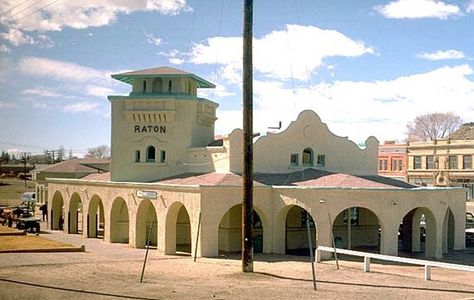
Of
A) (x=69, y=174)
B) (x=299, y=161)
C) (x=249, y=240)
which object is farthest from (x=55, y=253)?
(x=69, y=174)

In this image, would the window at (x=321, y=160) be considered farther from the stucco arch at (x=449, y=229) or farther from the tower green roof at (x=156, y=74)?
the tower green roof at (x=156, y=74)

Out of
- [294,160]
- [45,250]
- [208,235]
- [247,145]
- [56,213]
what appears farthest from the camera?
[56,213]

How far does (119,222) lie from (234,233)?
7.80 metres

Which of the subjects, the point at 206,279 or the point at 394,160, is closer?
the point at 206,279

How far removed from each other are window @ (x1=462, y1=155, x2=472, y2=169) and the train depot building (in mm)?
37299

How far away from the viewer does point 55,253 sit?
2570 centimetres

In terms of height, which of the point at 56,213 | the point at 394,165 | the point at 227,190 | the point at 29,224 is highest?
the point at 394,165

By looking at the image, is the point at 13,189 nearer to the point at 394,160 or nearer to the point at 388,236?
the point at 394,160

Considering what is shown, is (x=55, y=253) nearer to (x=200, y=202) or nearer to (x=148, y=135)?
(x=200, y=202)

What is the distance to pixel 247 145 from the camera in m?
21.6

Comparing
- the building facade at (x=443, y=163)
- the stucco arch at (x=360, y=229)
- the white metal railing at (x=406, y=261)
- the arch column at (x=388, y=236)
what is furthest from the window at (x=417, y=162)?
the white metal railing at (x=406, y=261)

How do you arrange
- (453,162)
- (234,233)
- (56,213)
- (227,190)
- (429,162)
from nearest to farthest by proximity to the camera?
(227,190), (234,233), (56,213), (453,162), (429,162)

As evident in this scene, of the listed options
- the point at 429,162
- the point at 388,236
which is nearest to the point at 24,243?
the point at 388,236

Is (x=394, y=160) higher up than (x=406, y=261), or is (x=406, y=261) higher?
(x=394, y=160)
